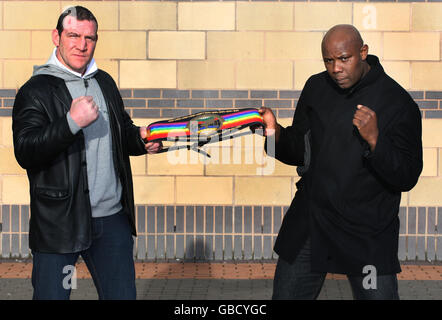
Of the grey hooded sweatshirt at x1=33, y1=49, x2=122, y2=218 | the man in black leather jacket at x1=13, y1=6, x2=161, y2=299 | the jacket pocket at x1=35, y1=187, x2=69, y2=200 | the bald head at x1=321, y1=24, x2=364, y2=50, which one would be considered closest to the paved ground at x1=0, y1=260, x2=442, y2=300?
the man in black leather jacket at x1=13, y1=6, x2=161, y2=299

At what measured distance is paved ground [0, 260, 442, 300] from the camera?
683cm

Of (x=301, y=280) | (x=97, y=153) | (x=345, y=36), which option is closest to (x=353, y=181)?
(x=301, y=280)

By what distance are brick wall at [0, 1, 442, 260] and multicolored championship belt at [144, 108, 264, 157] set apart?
11.9 ft

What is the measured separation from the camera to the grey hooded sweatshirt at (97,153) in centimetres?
414

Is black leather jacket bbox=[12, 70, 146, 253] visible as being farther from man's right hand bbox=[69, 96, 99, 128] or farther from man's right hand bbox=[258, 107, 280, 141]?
man's right hand bbox=[258, 107, 280, 141]

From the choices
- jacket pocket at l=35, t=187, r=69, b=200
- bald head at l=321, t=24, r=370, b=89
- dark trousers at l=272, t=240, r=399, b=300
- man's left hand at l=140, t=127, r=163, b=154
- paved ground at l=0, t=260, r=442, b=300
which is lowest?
paved ground at l=0, t=260, r=442, b=300

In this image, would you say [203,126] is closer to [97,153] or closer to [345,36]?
[97,153]

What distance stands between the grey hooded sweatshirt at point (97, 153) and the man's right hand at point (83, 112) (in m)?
0.21

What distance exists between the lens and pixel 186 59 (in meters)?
8.16

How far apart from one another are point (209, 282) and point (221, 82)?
6.79ft

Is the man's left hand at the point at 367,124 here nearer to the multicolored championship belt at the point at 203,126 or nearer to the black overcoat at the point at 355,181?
the black overcoat at the point at 355,181

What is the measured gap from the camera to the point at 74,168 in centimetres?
406

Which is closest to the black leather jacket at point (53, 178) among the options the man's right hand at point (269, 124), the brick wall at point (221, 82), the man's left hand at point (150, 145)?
the man's left hand at point (150, 145)
